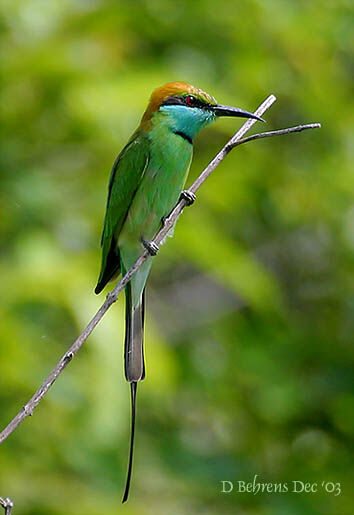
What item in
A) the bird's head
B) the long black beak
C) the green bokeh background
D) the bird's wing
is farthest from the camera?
the green bokeh background

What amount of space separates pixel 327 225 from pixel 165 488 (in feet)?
3.59

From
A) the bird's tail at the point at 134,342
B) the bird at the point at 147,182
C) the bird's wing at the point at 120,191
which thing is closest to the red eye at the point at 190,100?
the bird at the point at 147,182

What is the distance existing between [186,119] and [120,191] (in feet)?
0.83

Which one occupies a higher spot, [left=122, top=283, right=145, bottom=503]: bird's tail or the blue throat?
the blue throat

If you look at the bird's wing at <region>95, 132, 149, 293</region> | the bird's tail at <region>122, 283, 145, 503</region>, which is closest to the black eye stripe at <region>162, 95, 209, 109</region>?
the bird's wing at <region>95, 132, 149, 293</region>

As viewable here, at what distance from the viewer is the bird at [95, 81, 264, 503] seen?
1.96m

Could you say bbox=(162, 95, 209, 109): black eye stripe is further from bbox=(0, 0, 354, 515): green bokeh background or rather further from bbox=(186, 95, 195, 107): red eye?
bbox=(0, 0, 354, 515): green bokeh background

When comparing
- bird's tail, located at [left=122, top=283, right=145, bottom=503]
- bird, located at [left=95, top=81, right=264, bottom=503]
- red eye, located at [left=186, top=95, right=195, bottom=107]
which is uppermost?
red eye, located at [left=186, top=95, right=195, bottom=107]

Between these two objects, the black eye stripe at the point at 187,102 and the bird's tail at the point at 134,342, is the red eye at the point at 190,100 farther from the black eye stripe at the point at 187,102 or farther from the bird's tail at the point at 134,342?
the bird's tail at the point at 134,342

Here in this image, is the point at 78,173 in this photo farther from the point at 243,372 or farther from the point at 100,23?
the point at 243,372

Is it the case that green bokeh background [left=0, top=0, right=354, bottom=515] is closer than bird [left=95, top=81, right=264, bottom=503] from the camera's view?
No

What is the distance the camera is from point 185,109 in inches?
76.9

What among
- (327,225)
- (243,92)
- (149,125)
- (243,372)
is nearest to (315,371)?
(243,372)

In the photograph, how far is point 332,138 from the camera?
304 centimetres
